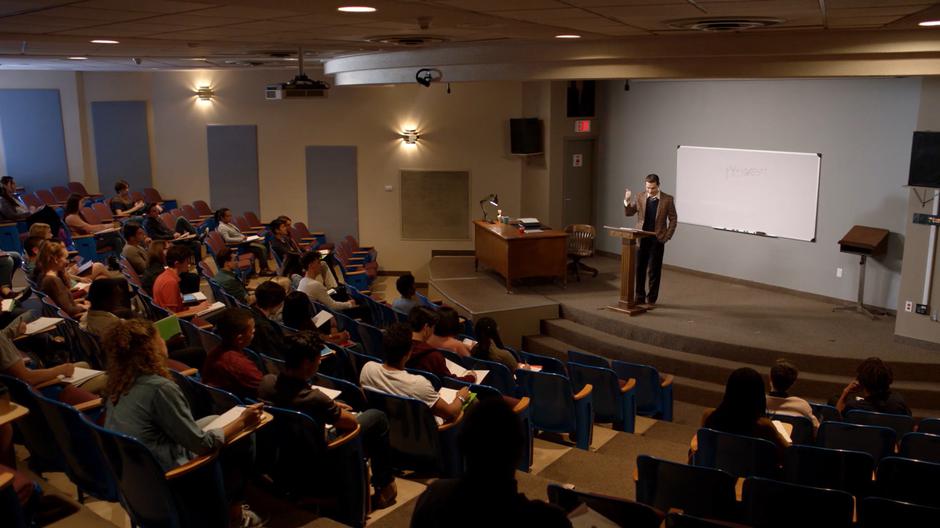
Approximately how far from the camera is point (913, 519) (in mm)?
3381

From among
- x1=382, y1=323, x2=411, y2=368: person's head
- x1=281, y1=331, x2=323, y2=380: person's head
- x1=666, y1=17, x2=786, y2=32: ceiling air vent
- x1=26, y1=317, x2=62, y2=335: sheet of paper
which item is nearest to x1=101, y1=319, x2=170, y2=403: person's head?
x1=281, y1=331, x2=323, y2=380: person's head

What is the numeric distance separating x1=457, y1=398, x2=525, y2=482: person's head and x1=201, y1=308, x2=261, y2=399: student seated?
277 cm

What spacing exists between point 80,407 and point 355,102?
10273 mm

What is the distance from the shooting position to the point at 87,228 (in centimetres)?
1078

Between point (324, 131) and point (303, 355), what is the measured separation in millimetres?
10547

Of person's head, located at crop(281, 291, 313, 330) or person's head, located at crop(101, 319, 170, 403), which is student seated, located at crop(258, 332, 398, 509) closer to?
person's head, located at crop(101, 319, 170, 403)

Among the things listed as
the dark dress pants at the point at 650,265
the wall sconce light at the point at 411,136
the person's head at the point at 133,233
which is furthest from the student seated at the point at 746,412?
the wall sconce light at the point at 411,136

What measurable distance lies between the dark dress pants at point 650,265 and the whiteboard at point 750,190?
2.03m

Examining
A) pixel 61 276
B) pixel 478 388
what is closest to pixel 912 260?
pixel 478 388

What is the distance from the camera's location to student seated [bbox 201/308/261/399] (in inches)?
183

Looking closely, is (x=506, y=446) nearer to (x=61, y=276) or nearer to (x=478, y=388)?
(x=478, y=388)

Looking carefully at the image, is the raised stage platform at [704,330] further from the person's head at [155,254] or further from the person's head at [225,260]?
the person's head at [155,254]

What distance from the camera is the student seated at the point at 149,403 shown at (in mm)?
3596

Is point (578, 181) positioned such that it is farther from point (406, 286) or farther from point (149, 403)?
point (149, 403)
